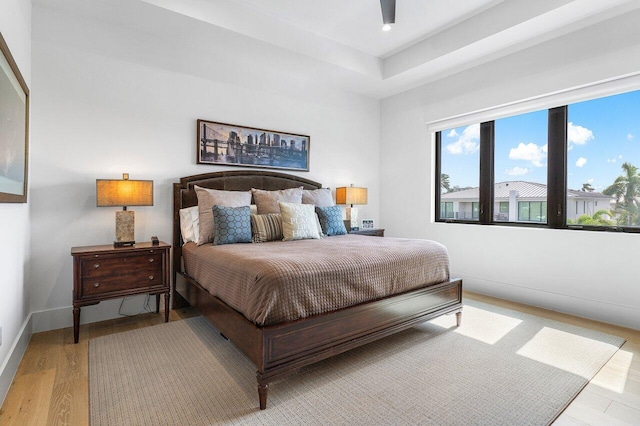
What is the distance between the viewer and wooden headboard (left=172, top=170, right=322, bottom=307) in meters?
3.40

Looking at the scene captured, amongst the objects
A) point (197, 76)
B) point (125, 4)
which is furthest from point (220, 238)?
point (125, 4)

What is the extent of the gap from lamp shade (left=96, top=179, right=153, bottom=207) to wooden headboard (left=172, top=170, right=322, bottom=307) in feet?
1.64

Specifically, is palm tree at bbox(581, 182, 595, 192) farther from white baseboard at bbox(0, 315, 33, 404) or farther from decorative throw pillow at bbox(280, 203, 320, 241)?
white baseboard at bbox(0, 315, 33, 404)

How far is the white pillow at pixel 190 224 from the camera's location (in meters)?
3.22

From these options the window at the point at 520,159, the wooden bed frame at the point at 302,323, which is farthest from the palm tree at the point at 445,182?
the wooden bed frame at the point at 302,323

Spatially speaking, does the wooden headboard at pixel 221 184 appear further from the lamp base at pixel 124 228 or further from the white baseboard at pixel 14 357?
the white baseboard at pixel 14 357

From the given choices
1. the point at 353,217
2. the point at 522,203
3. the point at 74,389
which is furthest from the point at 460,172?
the point at 74,389

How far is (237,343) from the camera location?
2020mm

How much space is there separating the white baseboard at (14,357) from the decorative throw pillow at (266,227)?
5.85 feet

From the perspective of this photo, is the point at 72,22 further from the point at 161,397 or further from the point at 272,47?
the point at 161,397

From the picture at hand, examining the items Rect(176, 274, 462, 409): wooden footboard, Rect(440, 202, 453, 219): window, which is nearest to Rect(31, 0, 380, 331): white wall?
Rect(176, 274, 462, 409): wooden footboard

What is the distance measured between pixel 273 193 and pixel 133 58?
186cm

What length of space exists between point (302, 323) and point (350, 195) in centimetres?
280

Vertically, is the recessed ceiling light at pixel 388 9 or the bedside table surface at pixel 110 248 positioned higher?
the recessed ceiling light at pixel 388 9
